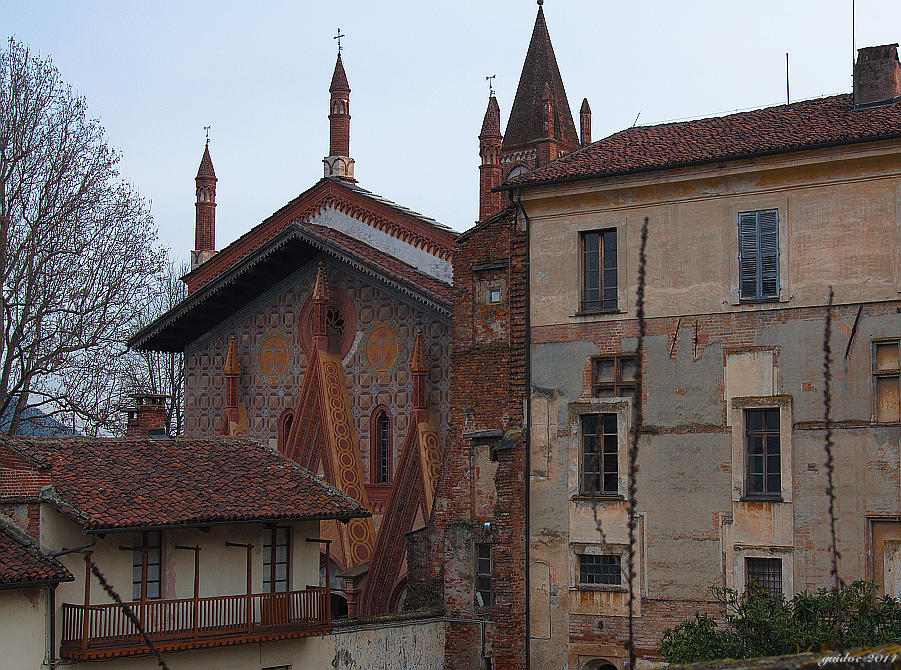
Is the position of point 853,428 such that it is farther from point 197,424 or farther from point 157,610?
point 197,424

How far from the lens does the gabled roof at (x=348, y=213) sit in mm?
30781

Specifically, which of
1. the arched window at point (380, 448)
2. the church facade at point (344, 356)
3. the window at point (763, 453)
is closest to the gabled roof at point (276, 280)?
the church facade at point (344, 356)

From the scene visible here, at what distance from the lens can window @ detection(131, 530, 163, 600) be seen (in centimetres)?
1925

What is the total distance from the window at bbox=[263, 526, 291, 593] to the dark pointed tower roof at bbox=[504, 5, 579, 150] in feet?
93.8

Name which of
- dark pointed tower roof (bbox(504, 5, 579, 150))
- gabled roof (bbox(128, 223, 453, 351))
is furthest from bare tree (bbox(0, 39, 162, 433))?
dark pointed tower roof (bbox(504, 5, 579, 150))

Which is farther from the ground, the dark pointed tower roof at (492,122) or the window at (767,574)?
the dark pointed tower roof at (492,122)

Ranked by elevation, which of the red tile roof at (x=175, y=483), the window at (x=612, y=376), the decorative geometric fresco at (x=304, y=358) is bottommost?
the red tile roof at (x=175, y=483)

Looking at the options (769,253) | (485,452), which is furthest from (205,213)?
(769,253)

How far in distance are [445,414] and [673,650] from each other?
1312 cm

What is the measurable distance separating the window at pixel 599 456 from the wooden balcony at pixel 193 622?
471 centimetres

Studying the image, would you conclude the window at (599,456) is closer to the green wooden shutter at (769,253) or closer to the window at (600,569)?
the window at (600,569)

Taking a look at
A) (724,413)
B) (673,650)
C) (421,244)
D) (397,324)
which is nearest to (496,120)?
(421,244)

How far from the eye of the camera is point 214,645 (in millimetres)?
19250

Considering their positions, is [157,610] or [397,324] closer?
[157,610]
